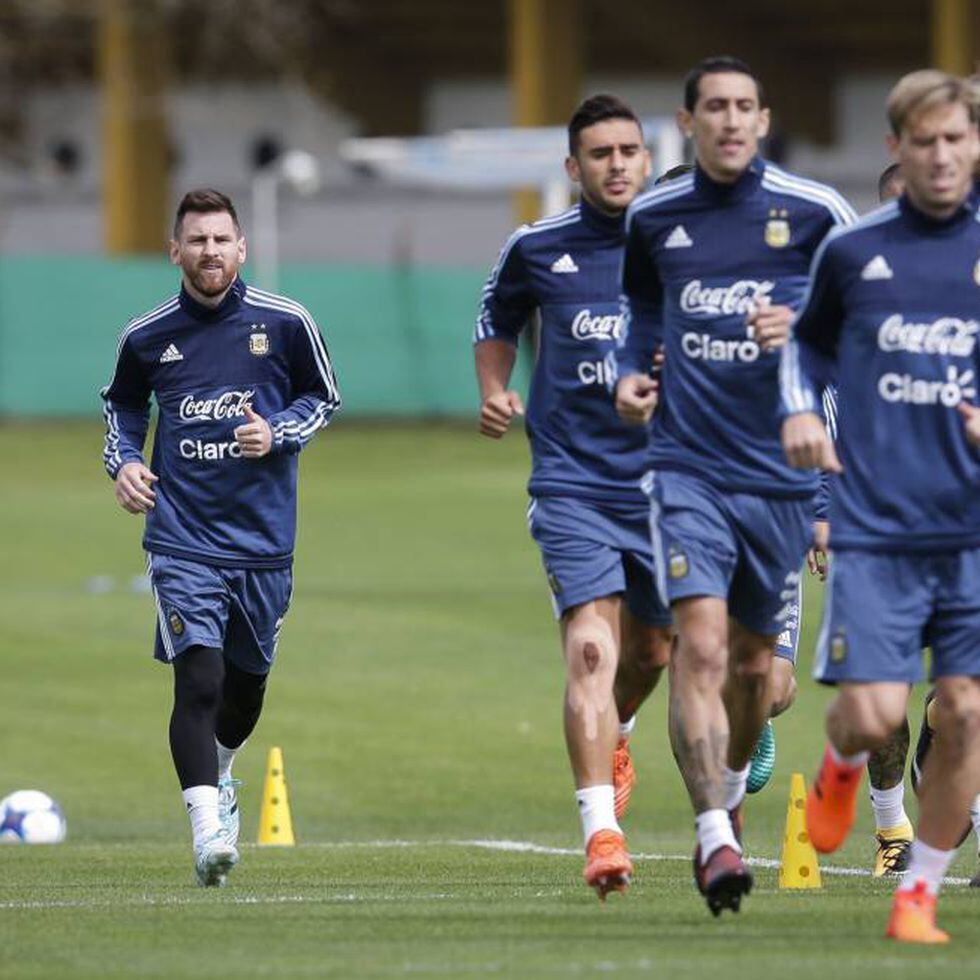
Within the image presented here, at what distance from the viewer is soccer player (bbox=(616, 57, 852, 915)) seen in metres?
8.94

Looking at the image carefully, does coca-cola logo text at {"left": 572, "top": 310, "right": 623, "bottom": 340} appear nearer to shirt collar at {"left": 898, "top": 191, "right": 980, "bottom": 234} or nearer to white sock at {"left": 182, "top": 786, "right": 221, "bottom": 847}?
shirt collar at {"left": 898, "top": 191, "right": 980, "bottom": 234}

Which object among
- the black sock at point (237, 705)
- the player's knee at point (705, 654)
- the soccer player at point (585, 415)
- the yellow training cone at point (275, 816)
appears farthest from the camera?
the yellow training cone at point (275, 816)

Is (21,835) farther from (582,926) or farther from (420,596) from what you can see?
(420,596)

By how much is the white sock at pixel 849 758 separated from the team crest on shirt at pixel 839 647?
1.23 feet

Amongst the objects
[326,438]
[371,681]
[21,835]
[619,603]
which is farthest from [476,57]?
[619,603]

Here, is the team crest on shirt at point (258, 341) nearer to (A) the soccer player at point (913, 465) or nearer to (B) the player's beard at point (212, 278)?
(B) the player's beard at point (212, 278)

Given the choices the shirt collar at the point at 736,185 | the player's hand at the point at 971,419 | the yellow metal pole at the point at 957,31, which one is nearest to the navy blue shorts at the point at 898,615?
the player's hand at the point at 971,419

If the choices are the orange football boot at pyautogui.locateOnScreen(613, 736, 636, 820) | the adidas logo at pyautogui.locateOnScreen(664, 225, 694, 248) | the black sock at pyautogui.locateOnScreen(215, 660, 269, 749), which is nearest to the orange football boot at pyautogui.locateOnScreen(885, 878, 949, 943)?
the adidas logo at pyautogui.locateOnScreen(664, 225, 694, 248)

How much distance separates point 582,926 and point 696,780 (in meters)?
0.61

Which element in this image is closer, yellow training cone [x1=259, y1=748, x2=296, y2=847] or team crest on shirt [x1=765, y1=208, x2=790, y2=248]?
team crest on shirt [x1=765, y1=208, x2=790, y2=248]

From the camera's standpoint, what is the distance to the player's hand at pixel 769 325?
348 inches

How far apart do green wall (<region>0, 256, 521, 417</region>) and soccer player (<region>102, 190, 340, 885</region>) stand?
3397 cm

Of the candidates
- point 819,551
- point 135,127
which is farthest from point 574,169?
point 135,127

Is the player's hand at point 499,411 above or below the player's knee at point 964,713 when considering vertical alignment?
above
